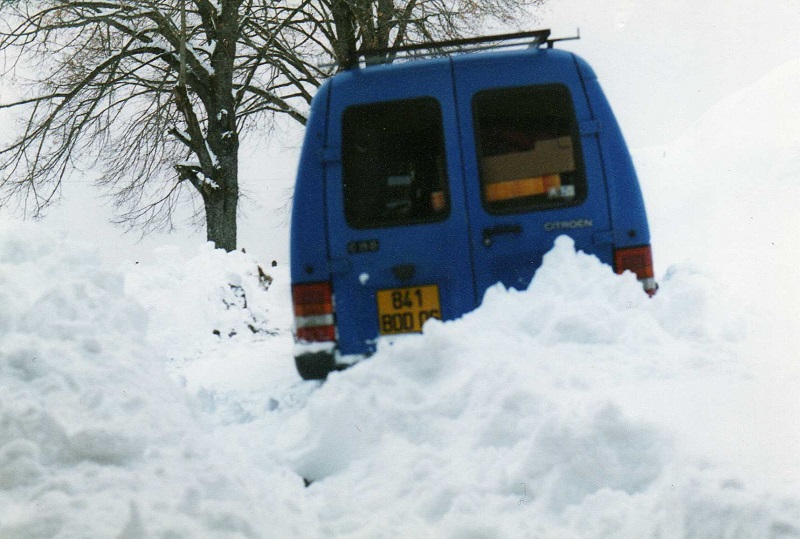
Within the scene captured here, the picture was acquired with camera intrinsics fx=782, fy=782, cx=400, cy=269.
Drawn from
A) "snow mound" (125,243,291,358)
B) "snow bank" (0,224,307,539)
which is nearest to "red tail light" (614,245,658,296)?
"snow bank" (0,224,307,539)

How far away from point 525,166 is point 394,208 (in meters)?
0.80

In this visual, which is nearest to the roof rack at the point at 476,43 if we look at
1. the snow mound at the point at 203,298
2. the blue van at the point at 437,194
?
the blue van at the point at 437,194

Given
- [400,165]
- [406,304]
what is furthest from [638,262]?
[400,165]

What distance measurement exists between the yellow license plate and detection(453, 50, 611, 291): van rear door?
11.2 inches

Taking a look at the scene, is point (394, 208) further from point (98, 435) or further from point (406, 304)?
point (98, 435)

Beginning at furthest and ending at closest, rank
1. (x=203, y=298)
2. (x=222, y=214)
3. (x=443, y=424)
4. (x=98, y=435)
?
(x=222, y=214) → (x=203, y=298) → (x=443, y=424) → (x=98, y=435)

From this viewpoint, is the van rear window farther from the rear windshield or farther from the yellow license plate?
the yellow license plate

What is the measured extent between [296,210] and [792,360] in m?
2.79

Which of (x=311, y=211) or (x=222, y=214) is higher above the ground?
(x=222, y=214)

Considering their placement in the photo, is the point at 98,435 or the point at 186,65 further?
the point at 186,65

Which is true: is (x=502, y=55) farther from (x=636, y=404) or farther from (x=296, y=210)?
(x=636, y=404)

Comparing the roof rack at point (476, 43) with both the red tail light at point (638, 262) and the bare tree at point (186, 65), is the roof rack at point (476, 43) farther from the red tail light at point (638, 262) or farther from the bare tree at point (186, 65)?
the bare tree at point (186, 65)

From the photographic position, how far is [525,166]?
14.8ft

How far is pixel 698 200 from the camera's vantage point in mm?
19062
